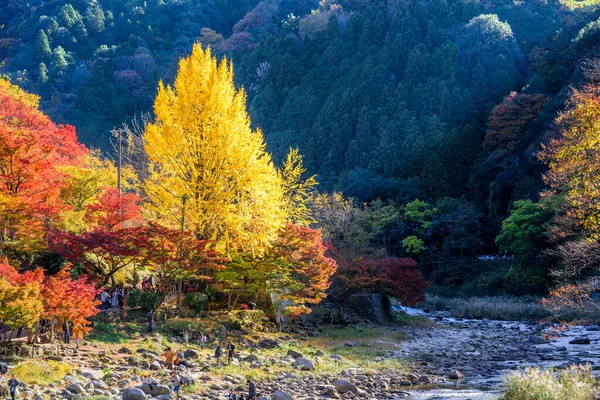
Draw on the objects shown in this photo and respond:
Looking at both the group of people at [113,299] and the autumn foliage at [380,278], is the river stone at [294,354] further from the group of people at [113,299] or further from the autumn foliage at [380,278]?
the autumn foliage at [380,278]

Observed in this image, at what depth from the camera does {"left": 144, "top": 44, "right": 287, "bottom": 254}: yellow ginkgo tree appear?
2108 centimetres

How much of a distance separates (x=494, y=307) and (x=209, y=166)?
22.2 metres

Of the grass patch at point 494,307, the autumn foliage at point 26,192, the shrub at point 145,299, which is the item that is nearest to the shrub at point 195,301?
the shrub at point 145,299

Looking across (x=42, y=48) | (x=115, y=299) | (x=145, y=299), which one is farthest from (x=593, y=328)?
(x=42, y=48)

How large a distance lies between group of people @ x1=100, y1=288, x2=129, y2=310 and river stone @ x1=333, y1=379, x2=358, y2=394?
26.0 feet

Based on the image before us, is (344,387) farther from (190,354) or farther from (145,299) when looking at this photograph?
(145,299)

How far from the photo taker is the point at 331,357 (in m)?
20.8

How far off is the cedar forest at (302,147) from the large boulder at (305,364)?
154 inches

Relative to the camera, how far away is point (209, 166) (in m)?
21.3

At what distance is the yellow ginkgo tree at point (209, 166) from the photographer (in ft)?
69.2

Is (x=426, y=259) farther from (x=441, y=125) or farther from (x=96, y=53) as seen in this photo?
(x=96, y=53)

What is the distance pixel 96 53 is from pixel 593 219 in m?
72.7

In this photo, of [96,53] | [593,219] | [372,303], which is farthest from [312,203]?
[96,53]

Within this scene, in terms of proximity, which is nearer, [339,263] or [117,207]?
[117,207]
